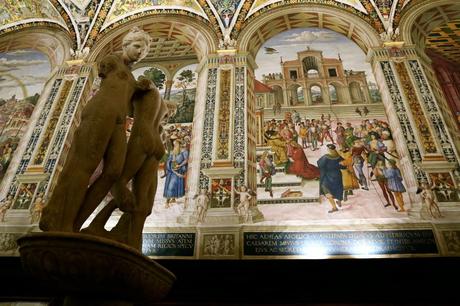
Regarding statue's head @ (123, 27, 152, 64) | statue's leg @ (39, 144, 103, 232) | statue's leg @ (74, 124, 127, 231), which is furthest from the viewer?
statue's head @ (123, 27, 152, 64)

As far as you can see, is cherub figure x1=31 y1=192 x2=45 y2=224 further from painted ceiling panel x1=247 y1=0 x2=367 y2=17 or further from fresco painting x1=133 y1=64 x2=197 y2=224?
painted ceiling panel x1=247 y1=0 x2=367 y2=17

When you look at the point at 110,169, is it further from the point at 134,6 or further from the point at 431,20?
the point at 431,20

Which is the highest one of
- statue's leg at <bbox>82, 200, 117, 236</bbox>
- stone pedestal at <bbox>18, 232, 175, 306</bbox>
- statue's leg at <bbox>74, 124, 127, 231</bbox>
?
statue's leg at <bbox>74, 124, 127, 231</bbox>

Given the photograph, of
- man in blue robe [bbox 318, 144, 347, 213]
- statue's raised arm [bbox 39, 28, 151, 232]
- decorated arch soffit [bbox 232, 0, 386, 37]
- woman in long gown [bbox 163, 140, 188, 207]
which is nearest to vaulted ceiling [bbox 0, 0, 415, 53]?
decorated arch soffit [bbox 232, 0, 386, 37]

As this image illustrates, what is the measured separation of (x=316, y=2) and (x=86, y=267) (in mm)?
8413

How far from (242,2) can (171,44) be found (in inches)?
83.0

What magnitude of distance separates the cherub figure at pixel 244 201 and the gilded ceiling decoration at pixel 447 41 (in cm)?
658

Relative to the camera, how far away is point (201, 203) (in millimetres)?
6211

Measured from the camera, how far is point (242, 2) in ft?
29.1

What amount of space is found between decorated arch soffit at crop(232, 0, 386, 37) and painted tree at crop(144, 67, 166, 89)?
2.04 m

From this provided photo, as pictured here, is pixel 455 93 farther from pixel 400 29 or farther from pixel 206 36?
pixel 206 36

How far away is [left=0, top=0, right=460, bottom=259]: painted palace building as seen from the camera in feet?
19.4

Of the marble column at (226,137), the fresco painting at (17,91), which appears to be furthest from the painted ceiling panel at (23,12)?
the marble column at (226,137)

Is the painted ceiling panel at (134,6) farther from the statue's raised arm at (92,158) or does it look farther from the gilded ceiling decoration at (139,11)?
the statue's raised arm at (92,158)
